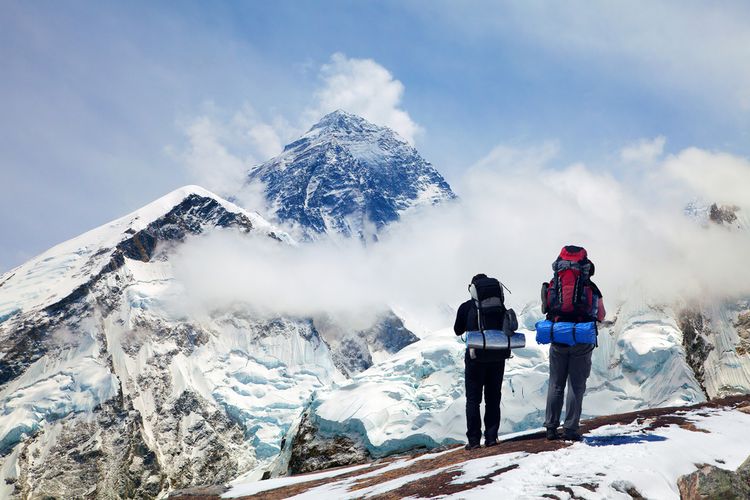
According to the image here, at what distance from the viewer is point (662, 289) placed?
120m

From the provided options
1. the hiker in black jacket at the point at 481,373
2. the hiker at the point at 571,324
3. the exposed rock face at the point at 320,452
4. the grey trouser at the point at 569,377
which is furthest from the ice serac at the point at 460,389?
the hiker at the point at 571,324

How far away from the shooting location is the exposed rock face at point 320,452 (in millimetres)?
52625

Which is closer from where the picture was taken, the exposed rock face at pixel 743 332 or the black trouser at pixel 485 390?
the black trouser at pixel 485 390

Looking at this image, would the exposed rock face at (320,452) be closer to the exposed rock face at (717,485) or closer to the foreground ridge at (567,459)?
the foreground ridge at (567,459)

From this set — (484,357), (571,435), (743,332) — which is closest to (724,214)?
(743,332)

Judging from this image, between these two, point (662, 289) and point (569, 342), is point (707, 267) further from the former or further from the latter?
point (569, 342)

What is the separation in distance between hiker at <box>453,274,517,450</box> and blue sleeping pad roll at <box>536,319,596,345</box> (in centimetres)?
126

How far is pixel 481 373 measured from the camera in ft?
40.6

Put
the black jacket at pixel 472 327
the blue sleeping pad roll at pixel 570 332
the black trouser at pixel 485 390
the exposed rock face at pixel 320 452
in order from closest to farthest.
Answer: the blue sleeping pad roll at pixel 570 332
the black jacket at pixel 472 327
the black trouser at pixel 485 390
the exposed rock face at pixel 320 452

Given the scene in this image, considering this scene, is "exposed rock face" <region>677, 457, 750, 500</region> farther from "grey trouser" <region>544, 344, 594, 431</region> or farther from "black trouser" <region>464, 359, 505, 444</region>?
"black trouser" <region>464, 359, 505, 444</region>

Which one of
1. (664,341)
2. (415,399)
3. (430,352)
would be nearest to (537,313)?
(664,341)

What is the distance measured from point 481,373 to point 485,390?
0.54 metres

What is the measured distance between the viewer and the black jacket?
12039 millimetres

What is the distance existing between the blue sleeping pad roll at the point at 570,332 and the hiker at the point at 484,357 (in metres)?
1.26
